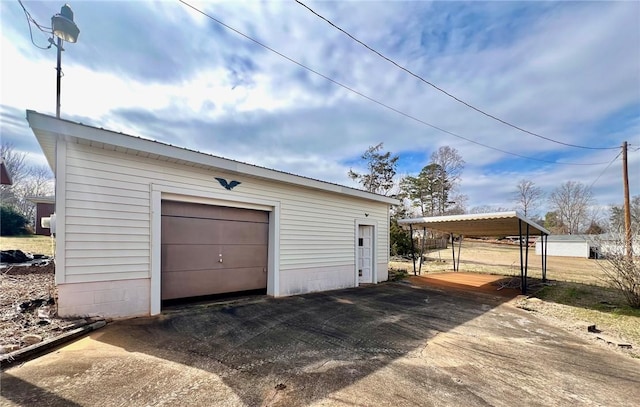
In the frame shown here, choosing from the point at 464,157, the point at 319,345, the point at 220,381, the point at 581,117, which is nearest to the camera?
the point at 220,381

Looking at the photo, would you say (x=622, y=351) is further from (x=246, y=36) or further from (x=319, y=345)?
(x=246, y=36)

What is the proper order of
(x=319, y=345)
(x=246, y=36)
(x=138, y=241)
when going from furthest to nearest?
(x=246, y=36), (x=138, y=241), (x=319, y=345)

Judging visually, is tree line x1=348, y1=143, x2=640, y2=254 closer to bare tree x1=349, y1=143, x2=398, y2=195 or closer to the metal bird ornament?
bare tree x1=349, y1=143, x2=398, y2=195

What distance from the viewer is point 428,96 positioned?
830 centimetres

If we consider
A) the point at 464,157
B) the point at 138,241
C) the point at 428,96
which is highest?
the point at 464,157

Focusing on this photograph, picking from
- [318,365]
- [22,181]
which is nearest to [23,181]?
[22,181]

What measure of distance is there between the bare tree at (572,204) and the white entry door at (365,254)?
42.9m

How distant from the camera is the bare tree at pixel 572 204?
38406mm

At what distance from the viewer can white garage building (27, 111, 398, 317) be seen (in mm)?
4371

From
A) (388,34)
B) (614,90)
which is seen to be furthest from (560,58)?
(388,34)

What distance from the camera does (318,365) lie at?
337cm

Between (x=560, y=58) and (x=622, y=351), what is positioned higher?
(x=560, y=58)

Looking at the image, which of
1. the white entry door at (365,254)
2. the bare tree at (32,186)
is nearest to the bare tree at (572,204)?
the white entry door at (365,254)

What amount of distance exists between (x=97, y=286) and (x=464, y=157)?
107ft
